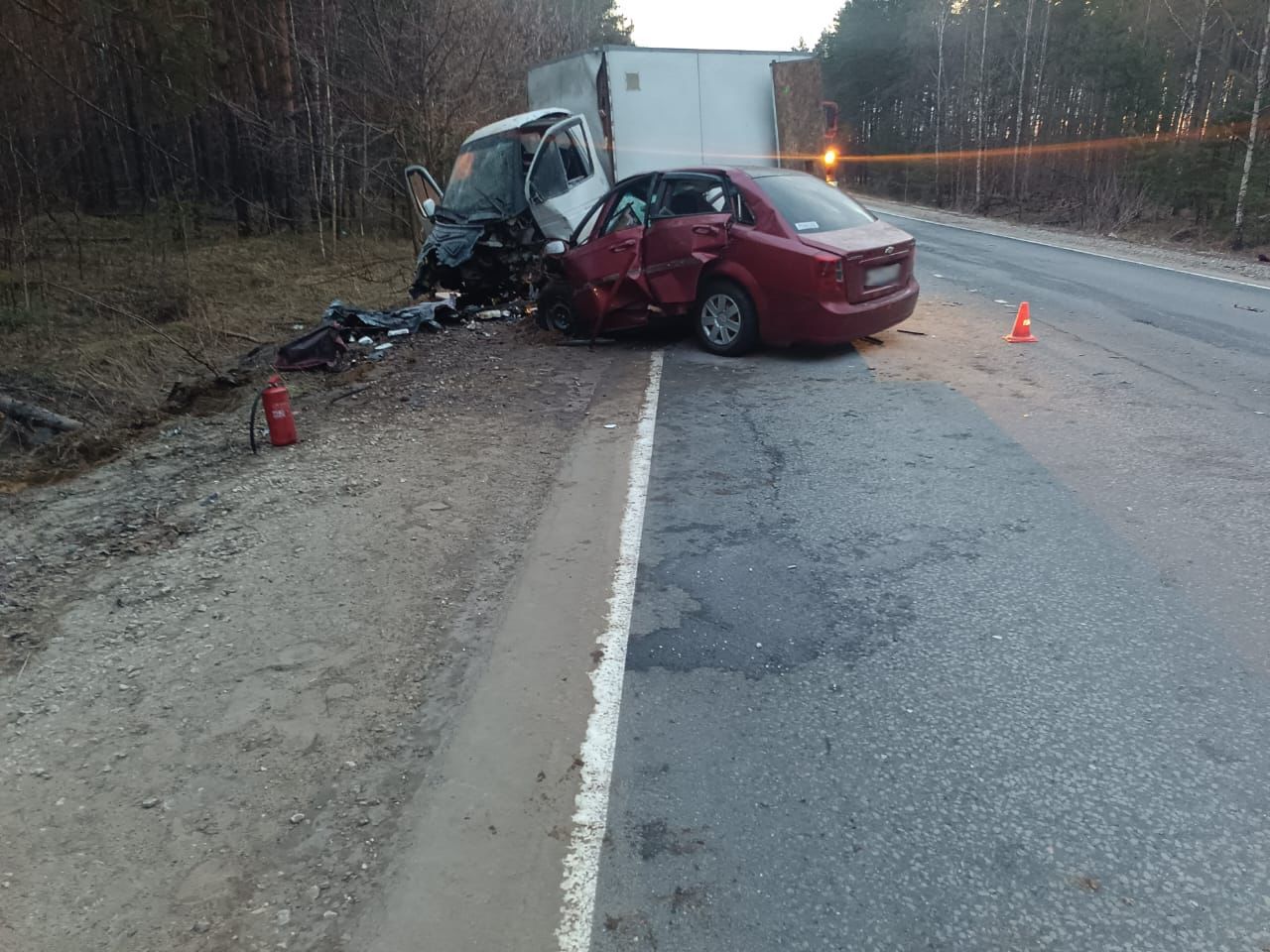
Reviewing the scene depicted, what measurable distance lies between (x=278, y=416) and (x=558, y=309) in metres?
4.38

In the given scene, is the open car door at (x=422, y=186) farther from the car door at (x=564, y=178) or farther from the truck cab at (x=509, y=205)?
the car door at (x=564, y=178)

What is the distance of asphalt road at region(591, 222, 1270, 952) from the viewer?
8.07 feet

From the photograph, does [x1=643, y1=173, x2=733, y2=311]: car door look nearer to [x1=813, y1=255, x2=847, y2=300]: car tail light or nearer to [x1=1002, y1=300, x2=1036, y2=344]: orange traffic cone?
[x1=813, y1=255, x2=847, y2=300]: car tail light

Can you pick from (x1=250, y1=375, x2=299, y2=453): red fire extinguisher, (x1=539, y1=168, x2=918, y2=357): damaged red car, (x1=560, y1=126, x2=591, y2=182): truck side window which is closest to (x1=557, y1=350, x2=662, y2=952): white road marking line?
(x1=250, y1=375, x2=299, y2=453): red fire extinguisher

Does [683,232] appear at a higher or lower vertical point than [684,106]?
lower

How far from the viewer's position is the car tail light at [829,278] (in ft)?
26.0

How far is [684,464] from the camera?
5996 millimetres

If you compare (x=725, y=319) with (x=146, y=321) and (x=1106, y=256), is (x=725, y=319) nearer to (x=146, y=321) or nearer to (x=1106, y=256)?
(x=146, y=321)

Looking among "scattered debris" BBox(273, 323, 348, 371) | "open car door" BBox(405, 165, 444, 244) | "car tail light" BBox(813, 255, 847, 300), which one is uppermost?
"open car door" BBox(405, 165, 444, 244)

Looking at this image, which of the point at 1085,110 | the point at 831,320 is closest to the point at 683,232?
the point at 831,320

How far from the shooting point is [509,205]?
12234 mm

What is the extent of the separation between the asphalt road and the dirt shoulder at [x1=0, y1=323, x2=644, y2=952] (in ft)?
2.88

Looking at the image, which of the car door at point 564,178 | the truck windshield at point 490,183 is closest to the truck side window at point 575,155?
the car door at point 564,178

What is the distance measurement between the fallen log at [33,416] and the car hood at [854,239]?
23.5 feet
